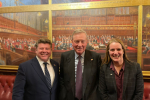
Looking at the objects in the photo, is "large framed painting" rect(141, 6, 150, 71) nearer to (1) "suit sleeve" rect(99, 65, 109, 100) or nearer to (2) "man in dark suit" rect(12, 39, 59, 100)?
(1) "suit sleeve" rect(99, 65, 109, 100)

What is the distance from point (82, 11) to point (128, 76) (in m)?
1.99

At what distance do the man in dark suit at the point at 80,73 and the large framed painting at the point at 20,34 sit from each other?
1.49 m

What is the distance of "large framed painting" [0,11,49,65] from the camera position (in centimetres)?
308

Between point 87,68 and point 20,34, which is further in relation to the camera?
point 20,34

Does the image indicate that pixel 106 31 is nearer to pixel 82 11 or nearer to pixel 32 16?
pixel 82 11

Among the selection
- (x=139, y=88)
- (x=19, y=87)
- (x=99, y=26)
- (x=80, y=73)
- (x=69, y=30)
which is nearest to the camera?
(x=139, y=88)

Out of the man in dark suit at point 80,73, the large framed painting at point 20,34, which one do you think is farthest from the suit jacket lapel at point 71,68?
the large framed painting at point 20,34

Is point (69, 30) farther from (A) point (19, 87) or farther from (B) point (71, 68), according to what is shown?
(A) point (19, 87)

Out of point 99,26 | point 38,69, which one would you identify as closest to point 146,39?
point 99,26

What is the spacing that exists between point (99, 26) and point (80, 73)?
153 cm

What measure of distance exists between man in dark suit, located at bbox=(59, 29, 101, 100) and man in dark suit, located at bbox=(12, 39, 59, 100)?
10.2 inches

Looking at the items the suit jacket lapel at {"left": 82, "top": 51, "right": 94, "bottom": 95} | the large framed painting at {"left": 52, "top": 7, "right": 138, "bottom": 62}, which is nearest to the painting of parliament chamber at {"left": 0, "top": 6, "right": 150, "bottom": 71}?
the large framed painting at {"left": 52, "top": 7, "right": 138, "bottom": 62}

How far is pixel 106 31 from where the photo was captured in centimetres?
285

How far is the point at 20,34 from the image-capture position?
3.21 metres
